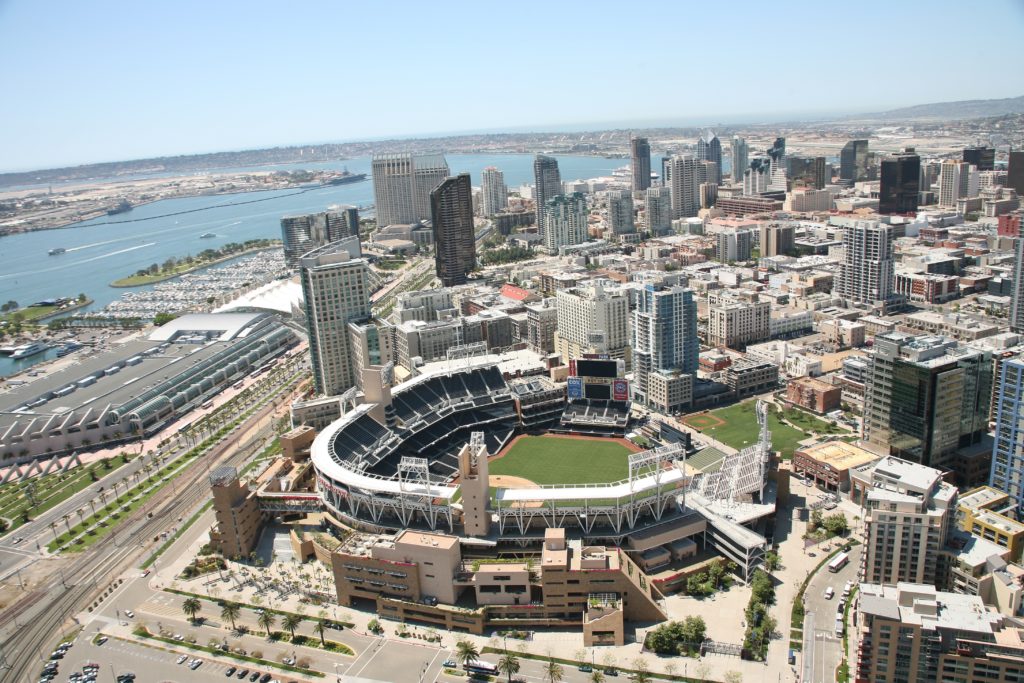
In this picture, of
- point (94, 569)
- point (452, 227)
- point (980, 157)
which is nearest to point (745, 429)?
point (94, 569)

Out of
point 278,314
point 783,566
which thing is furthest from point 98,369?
point 783,566

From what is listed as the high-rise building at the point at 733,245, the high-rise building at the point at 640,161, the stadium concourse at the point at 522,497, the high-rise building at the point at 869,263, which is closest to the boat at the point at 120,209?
the high-rise building at the point at 640,161

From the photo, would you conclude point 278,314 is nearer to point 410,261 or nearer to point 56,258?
point 410,261

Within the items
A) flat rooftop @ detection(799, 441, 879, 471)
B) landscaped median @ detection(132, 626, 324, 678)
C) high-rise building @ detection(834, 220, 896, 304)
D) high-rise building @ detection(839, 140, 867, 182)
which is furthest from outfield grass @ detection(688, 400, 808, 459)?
high-rise building @ detection(839, 140, 867, 182)

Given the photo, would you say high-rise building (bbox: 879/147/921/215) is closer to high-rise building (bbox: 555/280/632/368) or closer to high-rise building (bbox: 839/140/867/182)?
high-rise building (bbox: 839/140/867/182)

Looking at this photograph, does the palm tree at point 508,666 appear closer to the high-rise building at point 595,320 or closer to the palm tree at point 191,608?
the palm tree at point 191,608

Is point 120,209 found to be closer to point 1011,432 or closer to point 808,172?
point 808,172
